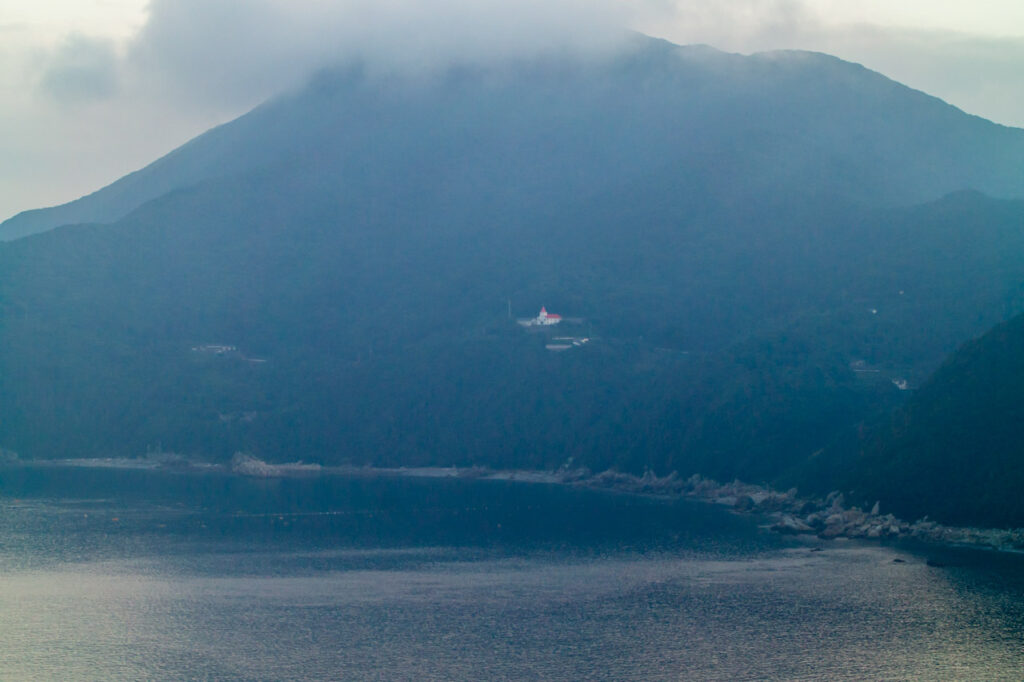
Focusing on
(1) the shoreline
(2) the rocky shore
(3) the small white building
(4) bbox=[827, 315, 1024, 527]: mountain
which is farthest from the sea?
(3) the small white building

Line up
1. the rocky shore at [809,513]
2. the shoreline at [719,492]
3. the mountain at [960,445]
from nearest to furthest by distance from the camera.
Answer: the rocky shore at [809,513]
the mountain at [960,445]
the shoreline at [719,492]

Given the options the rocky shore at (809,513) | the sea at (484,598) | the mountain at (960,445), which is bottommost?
the sea at (484,598)

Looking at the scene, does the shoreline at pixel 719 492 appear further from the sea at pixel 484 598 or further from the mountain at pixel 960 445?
the sea at pixel 484 598

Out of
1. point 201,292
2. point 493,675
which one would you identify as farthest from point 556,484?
point 201,292

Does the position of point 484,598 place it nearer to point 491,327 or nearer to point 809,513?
point 809,513

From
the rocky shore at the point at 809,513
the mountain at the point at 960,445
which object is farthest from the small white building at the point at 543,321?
the mountain at the point at 960,445

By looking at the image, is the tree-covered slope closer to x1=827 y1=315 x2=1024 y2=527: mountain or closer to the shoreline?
the shoreline
